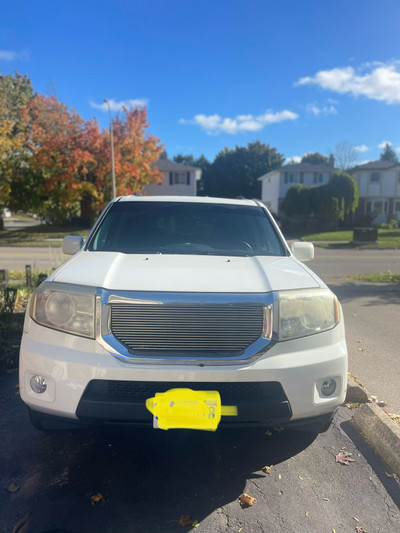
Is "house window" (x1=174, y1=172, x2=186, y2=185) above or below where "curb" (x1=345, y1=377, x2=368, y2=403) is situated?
above

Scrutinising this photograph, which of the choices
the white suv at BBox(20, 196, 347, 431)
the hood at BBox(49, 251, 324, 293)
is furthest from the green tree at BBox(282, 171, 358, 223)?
the white suv at BBox(20, 196, 347, 431)

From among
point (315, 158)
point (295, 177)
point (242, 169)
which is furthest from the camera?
point (315, 158)

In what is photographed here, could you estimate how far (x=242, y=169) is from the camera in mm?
65500

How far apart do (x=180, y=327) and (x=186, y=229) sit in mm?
1774

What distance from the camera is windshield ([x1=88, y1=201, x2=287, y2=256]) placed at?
12.3ft

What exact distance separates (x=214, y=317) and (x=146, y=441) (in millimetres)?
1354

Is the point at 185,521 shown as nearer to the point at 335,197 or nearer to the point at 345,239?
the point at 345,239

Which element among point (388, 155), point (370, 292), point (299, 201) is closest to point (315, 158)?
point (388, 155)

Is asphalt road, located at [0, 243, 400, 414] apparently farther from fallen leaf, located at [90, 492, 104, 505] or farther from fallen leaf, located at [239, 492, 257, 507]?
fallen leaf, located at [90, 492, 104, 505]

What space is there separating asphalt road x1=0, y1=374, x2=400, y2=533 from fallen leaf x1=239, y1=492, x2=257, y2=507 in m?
0.04

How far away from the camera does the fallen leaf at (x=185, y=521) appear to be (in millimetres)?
2338

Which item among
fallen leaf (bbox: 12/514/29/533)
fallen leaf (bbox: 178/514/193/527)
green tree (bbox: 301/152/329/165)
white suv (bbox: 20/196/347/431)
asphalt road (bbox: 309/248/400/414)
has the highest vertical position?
green tree (bbox: 301/152/329/165)

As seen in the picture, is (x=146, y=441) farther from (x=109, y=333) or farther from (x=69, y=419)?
(x=109, y=333)

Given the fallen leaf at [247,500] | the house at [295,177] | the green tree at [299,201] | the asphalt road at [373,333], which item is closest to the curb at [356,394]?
the asphalt road at [373,333]
